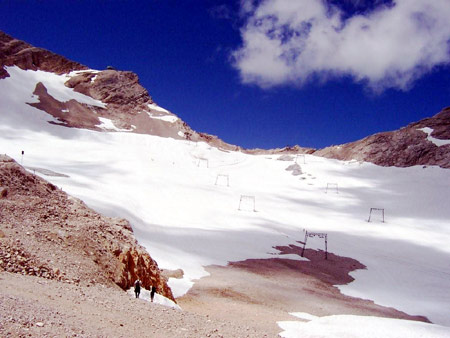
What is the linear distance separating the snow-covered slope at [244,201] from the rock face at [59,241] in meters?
4.97

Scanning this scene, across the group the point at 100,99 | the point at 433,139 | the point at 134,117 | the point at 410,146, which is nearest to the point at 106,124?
the point at 134,117

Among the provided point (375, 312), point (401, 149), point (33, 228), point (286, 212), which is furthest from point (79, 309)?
point (401, 149)

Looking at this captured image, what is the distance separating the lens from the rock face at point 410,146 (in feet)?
208

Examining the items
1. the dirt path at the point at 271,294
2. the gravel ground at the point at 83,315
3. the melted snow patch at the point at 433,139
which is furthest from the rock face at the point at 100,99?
the gravel ground at the point at 83,315

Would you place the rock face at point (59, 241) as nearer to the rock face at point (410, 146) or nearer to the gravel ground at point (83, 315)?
the gravel ground at point (83, 315)

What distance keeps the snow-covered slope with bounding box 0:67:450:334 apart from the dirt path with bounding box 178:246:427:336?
1000mm

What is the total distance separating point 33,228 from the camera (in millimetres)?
8844

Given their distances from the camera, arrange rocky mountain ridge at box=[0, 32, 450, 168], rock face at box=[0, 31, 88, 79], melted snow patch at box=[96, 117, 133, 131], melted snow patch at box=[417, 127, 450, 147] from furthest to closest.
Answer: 1. rock face at box=[0, 31, 88, 79]
2. melted snow patch at box=[96, 117, 133, 131]
3. rocky mountain ridge at box=[0, 32, 450, 168]
4. melted snow patch at box=[417, 127, 450, 147]

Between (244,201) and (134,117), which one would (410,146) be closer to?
(244,201)

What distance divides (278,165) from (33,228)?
197 feet

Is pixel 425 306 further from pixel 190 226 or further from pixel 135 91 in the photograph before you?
pixel 135 91

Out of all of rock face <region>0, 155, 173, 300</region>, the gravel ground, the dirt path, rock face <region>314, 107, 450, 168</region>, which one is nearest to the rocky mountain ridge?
rock face <region>314, 107, 450, 168</region>

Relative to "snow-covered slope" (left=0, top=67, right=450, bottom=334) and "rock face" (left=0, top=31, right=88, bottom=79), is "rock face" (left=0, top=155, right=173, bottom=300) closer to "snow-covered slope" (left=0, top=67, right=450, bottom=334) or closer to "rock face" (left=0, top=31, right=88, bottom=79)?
"snow-covered slope" (left=0, top=67, right=450, bottom=334)

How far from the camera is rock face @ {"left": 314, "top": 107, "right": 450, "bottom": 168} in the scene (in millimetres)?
A: 63500
